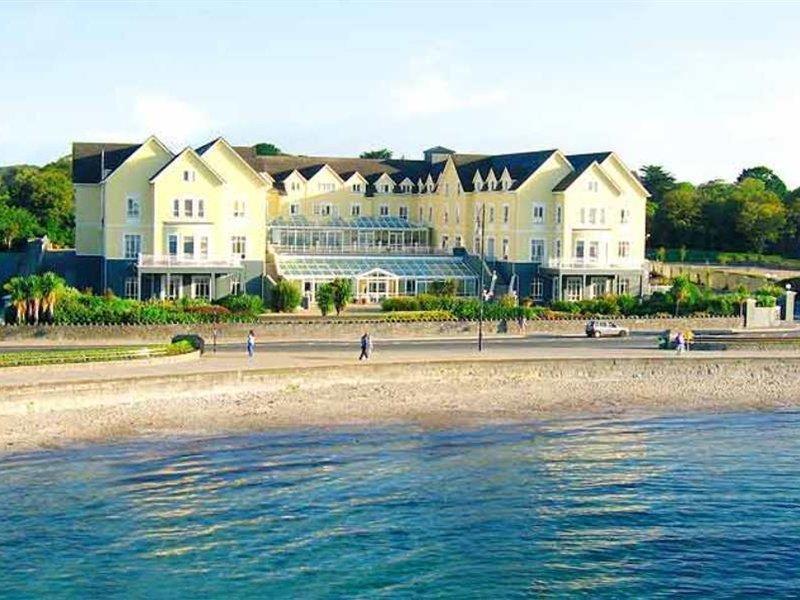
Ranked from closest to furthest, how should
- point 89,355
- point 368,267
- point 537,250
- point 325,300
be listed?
point 89,355, point 325,300, point 368,267, point 537,250

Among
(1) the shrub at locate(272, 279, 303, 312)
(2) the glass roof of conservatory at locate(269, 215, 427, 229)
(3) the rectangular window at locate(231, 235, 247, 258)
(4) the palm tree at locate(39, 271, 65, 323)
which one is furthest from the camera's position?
(2) the glass roof of conservatory at locate(269, 215, 427, 229)

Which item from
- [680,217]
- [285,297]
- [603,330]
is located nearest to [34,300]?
[285,297]

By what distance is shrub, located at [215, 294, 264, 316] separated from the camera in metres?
66.8

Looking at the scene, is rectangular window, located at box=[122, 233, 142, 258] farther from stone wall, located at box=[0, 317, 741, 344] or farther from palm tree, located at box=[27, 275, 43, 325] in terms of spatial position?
palm tree, located at box=[27, 275, 43, 325]

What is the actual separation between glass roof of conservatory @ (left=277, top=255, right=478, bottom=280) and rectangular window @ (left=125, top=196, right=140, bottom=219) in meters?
9.97

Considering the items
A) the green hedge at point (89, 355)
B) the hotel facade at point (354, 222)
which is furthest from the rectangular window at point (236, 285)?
the green hedge at point (89, 355)

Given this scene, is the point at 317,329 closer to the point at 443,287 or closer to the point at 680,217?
the point at 443,287

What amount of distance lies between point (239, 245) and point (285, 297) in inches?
352

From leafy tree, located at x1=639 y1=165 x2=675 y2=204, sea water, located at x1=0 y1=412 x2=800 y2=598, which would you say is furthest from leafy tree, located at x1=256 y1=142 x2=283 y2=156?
sea water, located at x1=0 y1=412 x2=800 y2=598

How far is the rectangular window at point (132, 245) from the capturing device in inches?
3046

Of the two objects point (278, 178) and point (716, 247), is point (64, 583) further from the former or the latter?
point (716, 247)

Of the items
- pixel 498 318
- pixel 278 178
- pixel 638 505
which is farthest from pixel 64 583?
pixel 278 178

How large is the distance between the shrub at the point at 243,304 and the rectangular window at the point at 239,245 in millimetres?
9976

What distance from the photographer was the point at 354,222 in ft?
303
